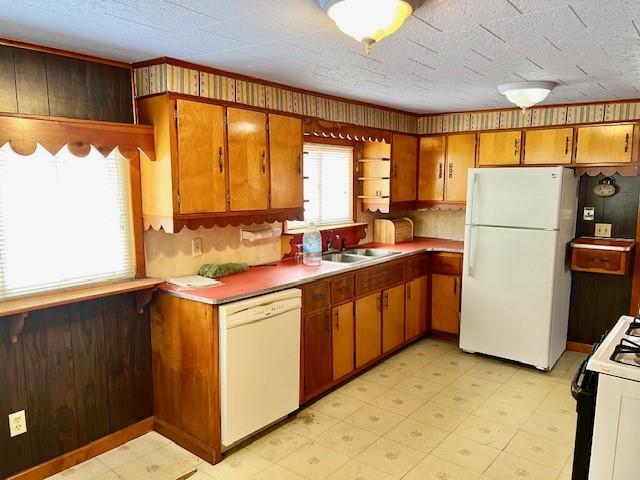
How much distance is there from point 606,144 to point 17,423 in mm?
4532

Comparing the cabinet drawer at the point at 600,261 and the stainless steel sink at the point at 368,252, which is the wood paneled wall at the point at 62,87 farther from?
the cabinet drawer at the point at 600,261

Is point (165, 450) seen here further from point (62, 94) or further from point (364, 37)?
point (364, 37)

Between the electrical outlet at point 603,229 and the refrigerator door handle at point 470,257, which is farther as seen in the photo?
the electrical outlet at point 603,229

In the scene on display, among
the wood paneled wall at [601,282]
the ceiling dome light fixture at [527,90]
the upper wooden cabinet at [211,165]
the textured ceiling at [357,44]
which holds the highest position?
the textured ceiling at [357,44]

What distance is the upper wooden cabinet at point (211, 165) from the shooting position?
2664mm

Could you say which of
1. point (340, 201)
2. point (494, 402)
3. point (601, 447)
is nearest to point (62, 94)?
point (340, 201)

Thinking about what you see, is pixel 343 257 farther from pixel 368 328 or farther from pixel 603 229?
pixel 603 229

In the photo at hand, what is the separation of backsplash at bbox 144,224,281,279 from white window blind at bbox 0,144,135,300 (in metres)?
0.14

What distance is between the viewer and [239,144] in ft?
9.85

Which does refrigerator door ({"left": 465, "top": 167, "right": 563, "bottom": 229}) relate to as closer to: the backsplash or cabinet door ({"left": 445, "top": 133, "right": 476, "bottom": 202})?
cabinet door ({"left": 445, "top": 133, "right": 476, "bottom": 202})

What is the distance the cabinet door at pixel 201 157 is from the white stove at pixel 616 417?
Result: 212cm

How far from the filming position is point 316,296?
10.6ft

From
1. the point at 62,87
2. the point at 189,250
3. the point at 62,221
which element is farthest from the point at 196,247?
the point at 62,87

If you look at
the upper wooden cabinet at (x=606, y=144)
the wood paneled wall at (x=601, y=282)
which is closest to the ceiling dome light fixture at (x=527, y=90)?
the upper wooden cabinet at (x=606, y=144)
